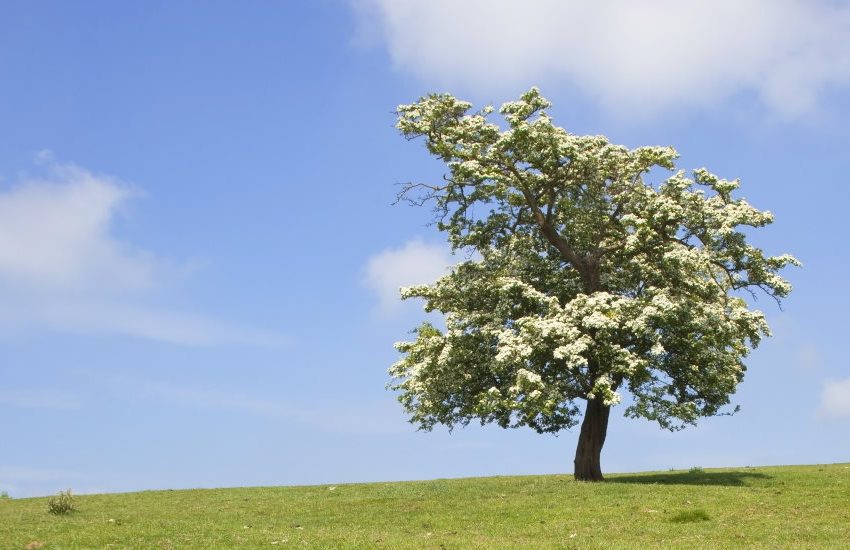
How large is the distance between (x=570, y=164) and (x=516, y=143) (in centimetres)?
319

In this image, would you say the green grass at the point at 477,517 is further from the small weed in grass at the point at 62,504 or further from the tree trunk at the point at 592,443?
the tree trunk at the point at 592,443

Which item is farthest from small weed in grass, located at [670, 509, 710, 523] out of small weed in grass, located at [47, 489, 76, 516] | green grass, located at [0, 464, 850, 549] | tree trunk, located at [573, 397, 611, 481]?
small weed in grass, located at [47, 489, 76, 516]

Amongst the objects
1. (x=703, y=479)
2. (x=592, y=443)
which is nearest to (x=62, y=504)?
(x=592, y=443)

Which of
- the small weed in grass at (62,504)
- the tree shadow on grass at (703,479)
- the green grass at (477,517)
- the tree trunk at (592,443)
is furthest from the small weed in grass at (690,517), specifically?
the small weed in grass at (62,504)

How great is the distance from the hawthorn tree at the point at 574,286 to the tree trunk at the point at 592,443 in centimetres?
8

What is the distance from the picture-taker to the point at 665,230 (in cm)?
4638

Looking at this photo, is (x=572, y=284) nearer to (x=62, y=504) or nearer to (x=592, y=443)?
(x=592, y=443)

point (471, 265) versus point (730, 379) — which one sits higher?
point (471, 265)

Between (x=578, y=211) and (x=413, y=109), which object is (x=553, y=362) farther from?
(x=413, y=109)

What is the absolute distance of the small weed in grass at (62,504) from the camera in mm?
40031

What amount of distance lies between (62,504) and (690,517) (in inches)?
1072

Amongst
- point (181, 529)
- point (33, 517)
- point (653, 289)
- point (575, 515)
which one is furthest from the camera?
point (653, 289)

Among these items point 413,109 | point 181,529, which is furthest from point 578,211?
point 181,529

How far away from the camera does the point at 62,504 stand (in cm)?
4019
